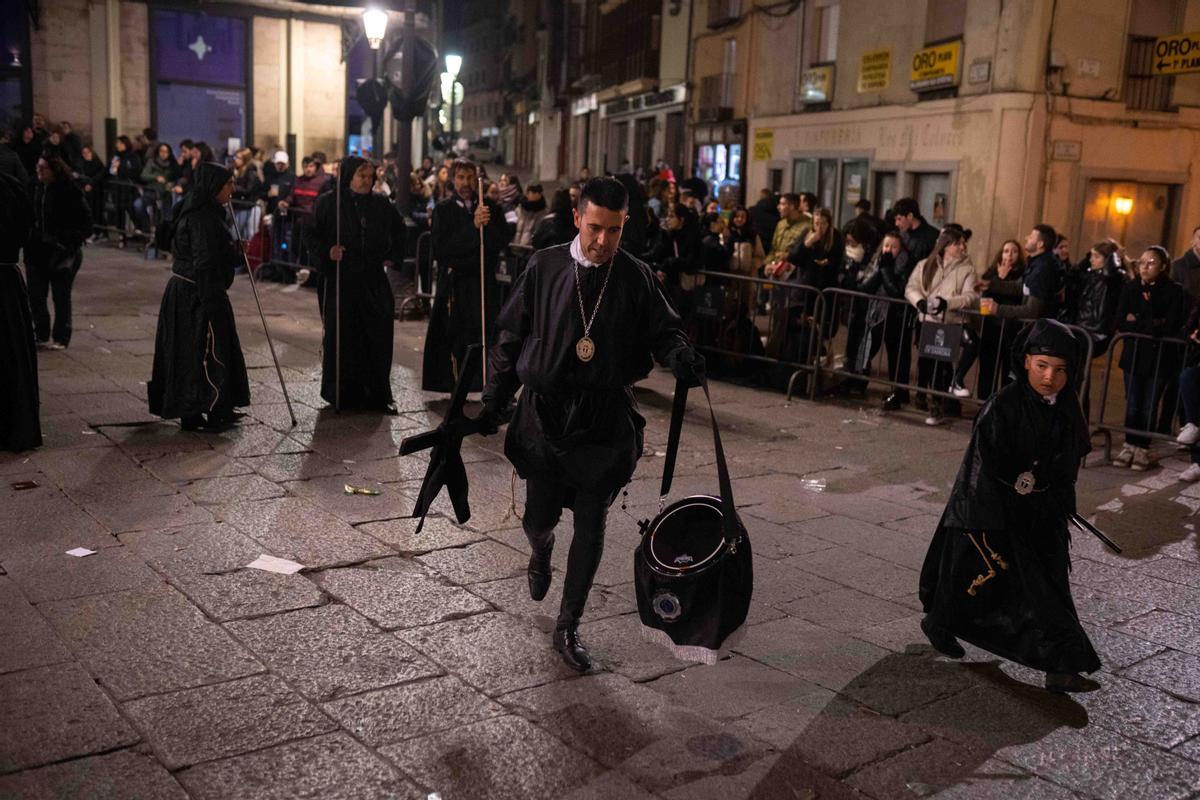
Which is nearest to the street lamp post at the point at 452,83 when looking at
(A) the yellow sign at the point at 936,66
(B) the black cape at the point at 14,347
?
(A) the yellow sign at the point at 936,66

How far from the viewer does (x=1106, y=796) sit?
389 centimetres

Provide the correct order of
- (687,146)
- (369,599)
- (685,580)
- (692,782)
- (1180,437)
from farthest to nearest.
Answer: (687,146)
(1180,437)
(369,599)
(685,580)
(692,782)

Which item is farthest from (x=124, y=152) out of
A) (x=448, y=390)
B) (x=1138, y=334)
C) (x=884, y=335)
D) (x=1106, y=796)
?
(x=1106, y=796)

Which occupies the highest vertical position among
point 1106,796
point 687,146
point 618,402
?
point 687,146

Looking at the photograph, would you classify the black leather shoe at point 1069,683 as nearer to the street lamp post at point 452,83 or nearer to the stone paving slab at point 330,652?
the stone paving slab at point 330,652

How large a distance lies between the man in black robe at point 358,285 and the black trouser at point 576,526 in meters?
4.72

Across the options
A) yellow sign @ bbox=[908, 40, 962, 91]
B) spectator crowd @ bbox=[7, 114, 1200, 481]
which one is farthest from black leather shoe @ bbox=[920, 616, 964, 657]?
yellow sign @ bbox=[908, 40, 962, 91]

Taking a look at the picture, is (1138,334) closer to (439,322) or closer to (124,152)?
(439,322)

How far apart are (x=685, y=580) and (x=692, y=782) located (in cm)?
71

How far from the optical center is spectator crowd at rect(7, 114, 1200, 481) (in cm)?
934

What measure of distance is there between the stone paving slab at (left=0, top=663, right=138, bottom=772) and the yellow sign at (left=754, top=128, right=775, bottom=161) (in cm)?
2074

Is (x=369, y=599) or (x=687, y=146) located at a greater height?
(x=687, y=146)

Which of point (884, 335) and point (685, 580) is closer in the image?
point (685, 580)

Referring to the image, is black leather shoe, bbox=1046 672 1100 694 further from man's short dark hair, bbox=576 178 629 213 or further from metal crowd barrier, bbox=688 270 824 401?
metal crowd barrier, bbox=688 270 824 401
